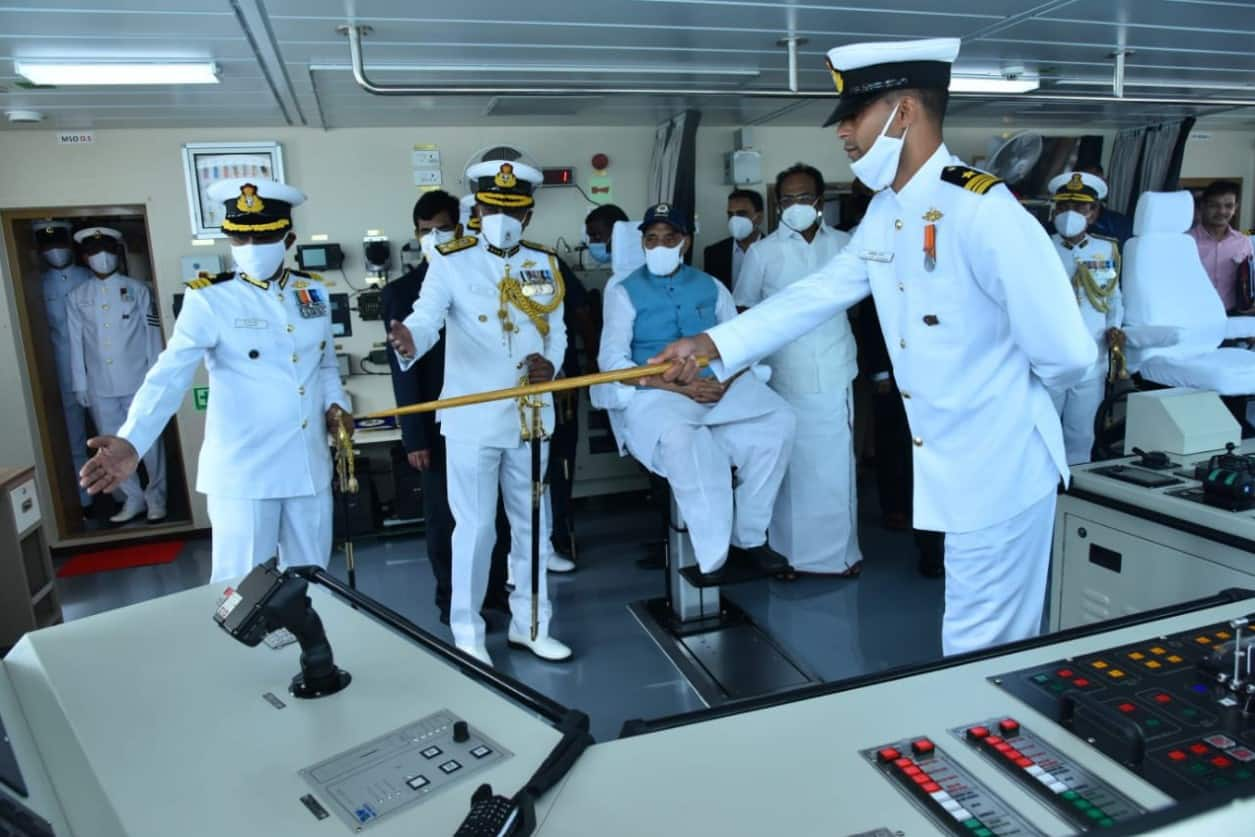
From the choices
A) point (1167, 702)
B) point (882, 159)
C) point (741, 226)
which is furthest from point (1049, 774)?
point (741, 226)

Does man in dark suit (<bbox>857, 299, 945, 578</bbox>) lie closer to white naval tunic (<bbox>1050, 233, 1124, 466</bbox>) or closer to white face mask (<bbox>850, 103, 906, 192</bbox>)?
white naval tunic (<bbox>1050, 233, 1124, 466</bbox>)

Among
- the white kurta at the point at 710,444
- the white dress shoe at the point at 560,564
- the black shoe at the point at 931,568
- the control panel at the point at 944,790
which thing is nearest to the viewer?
the control panel at the point at 944,790

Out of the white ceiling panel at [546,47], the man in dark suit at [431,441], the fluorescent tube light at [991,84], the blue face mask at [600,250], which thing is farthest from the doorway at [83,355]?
the fluorescent tube light at [991,84]

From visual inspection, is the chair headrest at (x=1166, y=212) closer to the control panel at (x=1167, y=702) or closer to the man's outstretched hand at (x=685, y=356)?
the man's outstretched hand at (x=685, y=356)

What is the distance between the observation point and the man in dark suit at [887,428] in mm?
4594

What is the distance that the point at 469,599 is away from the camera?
10.7ft

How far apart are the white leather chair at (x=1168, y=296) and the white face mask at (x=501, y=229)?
11.2 feet

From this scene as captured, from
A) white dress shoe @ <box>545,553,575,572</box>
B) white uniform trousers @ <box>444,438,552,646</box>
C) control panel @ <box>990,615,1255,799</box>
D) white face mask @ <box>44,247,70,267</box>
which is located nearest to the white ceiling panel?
white face mask @ <box>44,247,70,267</box>

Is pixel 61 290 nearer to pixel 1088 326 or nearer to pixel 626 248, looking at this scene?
pixel 626 248

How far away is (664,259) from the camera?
3.69 meters

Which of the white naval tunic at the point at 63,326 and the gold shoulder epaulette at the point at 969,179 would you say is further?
the white naval tunic at the point at 63,326

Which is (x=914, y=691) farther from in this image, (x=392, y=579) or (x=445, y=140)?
(x=445, y=140)

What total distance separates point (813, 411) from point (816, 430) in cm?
9

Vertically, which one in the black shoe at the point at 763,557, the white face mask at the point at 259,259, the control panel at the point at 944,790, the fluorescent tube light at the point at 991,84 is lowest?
the black shoe at the point at 763,557
